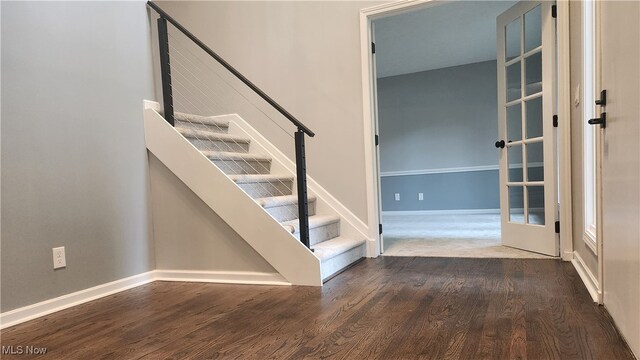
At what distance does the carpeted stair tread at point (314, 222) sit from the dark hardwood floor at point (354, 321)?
444 millimetres

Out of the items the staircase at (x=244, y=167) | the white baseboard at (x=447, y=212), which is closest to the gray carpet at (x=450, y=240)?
the staircase at (x=244, y=167)

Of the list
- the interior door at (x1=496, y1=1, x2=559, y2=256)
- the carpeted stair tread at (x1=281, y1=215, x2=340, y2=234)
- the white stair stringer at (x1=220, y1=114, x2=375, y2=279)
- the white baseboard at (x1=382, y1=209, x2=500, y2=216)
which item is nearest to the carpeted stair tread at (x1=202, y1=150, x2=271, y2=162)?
the white stair stringer at (x1=220, y1=114, x2=375, y2=279)

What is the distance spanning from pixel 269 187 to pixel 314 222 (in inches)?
18.7

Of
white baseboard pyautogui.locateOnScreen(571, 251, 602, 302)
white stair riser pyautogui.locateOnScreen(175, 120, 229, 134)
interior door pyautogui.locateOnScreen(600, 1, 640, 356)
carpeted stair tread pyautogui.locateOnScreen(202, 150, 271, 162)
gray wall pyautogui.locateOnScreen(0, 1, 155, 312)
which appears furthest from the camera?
white stair riser pyautogui.locateOnScreen(175, 120, 229, 134)

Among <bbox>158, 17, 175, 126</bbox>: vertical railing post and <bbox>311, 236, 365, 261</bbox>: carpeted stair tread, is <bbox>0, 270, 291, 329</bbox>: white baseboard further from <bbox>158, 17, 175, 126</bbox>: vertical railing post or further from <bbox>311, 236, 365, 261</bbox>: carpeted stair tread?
<bbox>158, 17, 175, 126</bbox>: vertical railing post

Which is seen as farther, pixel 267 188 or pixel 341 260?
pixel 267 188

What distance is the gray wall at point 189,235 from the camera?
8.29 feet

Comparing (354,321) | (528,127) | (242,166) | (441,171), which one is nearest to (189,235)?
(242,166)

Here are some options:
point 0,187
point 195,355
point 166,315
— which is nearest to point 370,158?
point 166,315

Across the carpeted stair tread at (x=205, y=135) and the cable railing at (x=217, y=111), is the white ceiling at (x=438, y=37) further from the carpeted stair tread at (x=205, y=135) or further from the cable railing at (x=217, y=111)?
the carpeted stair tread at (x=205, y=135)

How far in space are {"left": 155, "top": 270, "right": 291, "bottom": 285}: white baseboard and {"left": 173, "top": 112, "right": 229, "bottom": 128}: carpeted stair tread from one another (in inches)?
45.1

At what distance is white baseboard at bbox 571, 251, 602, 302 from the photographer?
1.83 meters

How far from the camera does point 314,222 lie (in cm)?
284

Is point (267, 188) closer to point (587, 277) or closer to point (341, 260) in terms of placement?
point (341, 260)
